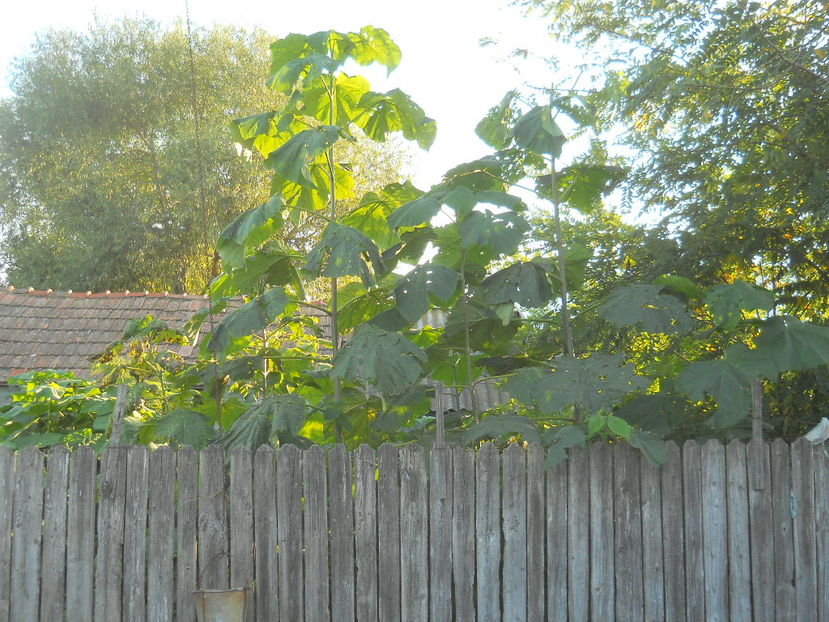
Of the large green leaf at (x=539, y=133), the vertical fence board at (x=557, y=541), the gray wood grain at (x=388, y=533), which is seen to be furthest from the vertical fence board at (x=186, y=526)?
the large green leaf at (x=539, y=133)

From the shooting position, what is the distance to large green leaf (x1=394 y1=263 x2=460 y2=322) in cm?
488

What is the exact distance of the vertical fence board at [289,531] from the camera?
4.89m

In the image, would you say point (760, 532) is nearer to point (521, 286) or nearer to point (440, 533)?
point (440, 533)

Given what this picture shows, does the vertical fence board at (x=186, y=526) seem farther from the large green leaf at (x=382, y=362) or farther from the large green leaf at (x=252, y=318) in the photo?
the large green leaf at (x=382, y=362)

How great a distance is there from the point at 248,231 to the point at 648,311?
2.20 meters

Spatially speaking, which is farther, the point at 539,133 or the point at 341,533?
the point at 539,133

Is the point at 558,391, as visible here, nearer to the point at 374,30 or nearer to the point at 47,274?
the point at 374,30

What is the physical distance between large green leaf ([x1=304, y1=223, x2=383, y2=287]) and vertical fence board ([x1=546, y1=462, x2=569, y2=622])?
148 centimetres

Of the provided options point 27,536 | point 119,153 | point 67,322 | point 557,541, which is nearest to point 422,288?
point 557,541

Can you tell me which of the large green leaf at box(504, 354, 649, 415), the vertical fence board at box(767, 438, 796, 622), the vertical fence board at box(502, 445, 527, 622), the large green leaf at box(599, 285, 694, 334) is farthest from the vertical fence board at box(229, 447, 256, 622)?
the vertical fence board at box(767, 438, 796, 622)

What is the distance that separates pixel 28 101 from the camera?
2764 cm

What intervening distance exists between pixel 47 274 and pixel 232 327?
79.3ft

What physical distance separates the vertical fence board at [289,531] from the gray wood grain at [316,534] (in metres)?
0.03

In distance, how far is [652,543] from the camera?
4.91m
